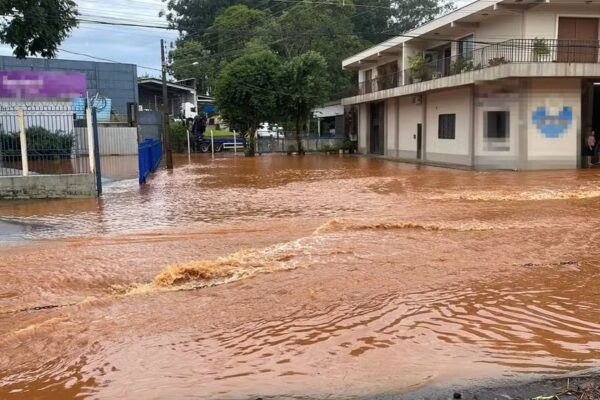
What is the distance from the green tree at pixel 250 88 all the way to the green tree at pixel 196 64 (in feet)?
86.6

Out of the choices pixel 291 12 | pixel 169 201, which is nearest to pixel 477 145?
pixel 169 201

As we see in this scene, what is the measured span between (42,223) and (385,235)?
7009 mm

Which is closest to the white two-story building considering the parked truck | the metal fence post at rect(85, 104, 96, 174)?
the metal fence post at rect(85, 104, 96, 174)

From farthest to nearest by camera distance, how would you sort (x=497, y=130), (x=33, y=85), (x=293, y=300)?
(x=497, y=130), (x=33, y=85), (x=293, y=300)

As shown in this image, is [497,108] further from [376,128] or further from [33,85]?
[33,85]

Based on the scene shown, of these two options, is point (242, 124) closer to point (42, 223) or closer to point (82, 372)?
point (42, 223)

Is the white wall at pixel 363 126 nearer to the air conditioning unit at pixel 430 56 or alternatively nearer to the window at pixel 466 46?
the air conditioning unit at pixel 430 56

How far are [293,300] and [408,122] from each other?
29279 millimetres

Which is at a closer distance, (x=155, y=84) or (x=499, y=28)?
(x=499, y=28)

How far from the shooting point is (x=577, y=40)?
2417 cm

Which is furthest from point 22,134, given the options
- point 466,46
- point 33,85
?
point 466,46

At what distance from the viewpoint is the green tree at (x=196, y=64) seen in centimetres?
6606

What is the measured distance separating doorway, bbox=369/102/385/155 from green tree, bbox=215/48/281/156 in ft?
22.9

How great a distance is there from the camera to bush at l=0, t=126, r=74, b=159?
15.4m
